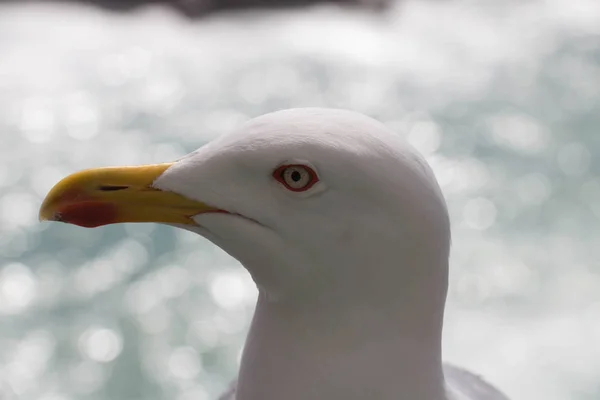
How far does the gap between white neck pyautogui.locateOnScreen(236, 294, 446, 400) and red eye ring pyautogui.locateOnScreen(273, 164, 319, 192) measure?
0.30 ft

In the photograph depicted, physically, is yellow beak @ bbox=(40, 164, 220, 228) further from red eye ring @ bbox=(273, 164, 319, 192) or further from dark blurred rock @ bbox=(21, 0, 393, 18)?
dark blurred rock @ bbox=(21, 0, 393, 18)

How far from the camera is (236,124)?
1.99 metres

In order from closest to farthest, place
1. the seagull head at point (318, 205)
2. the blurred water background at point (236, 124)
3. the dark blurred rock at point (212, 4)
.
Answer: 1. the seagull head at point (318, 205)
2. the blurred water background at point (236, 124)
3. the dark blurred rock at point (212, 4)

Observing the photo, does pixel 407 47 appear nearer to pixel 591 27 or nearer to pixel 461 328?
pixel 591 27

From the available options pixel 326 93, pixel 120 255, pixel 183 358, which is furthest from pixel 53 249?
pixel 326 93

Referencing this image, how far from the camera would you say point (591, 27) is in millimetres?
2488

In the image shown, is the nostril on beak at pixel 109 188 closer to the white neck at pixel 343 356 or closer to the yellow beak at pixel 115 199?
the yellow beak at pixel 115 199

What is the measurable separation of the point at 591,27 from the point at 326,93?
2.99ft

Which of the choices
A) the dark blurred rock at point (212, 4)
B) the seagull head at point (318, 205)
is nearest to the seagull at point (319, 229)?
the seagull head at point (318, 205)

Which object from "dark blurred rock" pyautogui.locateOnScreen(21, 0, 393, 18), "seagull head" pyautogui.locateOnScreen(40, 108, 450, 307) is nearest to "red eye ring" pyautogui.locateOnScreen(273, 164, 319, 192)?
"seagull head" pyautogui.locateOnScreen(40, 108, 450, 307)

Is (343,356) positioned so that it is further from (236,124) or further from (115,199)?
(236,124)

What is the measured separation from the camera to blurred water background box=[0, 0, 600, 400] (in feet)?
5.03

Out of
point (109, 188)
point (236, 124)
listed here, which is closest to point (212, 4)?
point (236, 124)

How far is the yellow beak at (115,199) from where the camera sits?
574 millimetres
